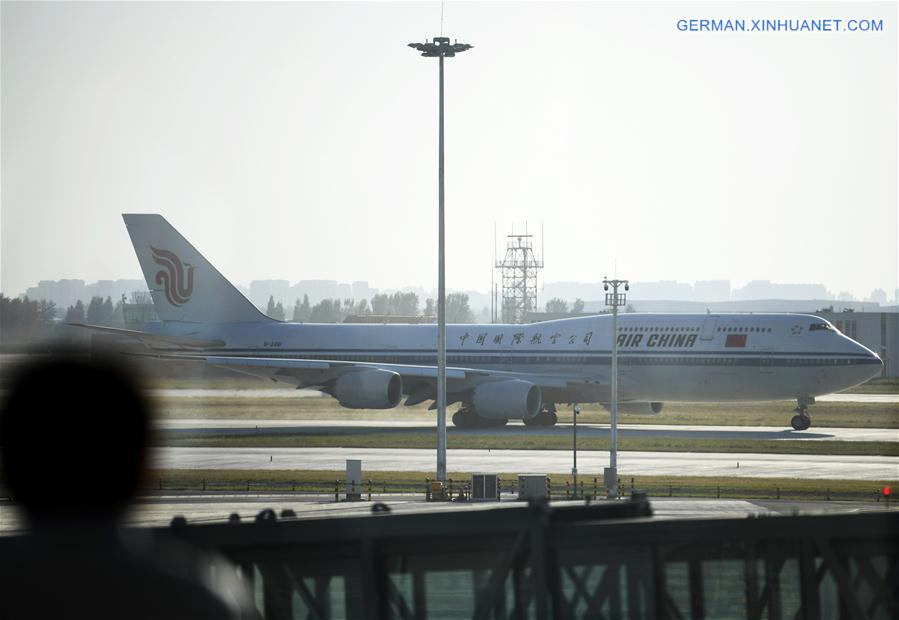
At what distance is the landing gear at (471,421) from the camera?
76.5m

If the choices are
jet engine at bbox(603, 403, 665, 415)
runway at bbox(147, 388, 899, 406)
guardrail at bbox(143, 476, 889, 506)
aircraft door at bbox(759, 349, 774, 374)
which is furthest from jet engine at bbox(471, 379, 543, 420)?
runway at bbox(147, 388, 899, 406)

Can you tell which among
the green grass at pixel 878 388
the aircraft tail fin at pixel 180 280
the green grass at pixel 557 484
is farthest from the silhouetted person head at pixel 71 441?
the green grass at pixel 878 388

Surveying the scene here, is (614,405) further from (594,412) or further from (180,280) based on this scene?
(180,280)

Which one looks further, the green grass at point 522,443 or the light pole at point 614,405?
the green grass at point 522,443

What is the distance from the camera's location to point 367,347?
264 feet

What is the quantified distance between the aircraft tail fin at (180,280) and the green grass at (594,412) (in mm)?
6245

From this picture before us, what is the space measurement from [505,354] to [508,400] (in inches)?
229

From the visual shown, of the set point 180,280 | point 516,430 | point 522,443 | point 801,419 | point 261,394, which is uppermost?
point 180,280

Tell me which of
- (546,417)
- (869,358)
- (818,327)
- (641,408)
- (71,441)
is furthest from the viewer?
(641,408)

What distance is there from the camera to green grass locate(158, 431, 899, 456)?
62156 mm

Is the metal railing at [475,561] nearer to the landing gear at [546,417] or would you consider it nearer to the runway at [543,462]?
the runway at [543,462]

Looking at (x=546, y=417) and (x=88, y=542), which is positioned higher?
(x=88, y=542)

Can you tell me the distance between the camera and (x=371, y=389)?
234 ft

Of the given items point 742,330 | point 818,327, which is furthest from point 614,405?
point 818,327
